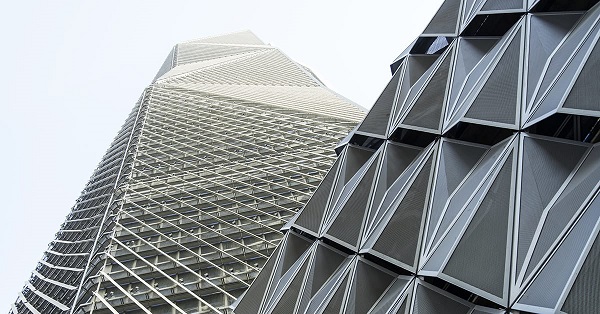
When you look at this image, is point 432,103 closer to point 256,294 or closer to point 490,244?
point 490,244

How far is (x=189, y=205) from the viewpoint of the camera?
29703 mm

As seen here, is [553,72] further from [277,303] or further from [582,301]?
[277,303]

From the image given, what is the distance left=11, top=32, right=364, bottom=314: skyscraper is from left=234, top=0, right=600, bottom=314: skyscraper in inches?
416

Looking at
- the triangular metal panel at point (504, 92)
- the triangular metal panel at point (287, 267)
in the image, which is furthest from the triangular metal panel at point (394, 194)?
the triangular metal panel at point (287, 267)

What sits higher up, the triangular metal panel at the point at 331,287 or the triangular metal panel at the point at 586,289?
the triangular metal panel at the point at 586,289

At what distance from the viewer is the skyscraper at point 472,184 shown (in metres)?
6.02

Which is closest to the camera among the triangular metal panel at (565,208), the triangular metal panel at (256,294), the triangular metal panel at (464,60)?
the triangular metal panel at (565,208)

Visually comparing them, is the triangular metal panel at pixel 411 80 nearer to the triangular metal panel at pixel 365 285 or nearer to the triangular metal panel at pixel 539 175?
the triangular metal panel at pixel 365 285

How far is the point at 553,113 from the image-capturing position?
6.59 metres

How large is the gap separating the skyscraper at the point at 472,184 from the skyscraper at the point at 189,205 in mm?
10573

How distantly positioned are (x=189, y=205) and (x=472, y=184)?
23.6m

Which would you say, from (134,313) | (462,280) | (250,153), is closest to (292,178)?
(250,153)

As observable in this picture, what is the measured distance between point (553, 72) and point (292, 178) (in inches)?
981

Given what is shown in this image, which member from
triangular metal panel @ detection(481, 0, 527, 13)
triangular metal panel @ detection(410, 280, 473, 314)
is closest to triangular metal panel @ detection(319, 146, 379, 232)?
triangular metal panel @ detection(481, 0, 527, 13)
